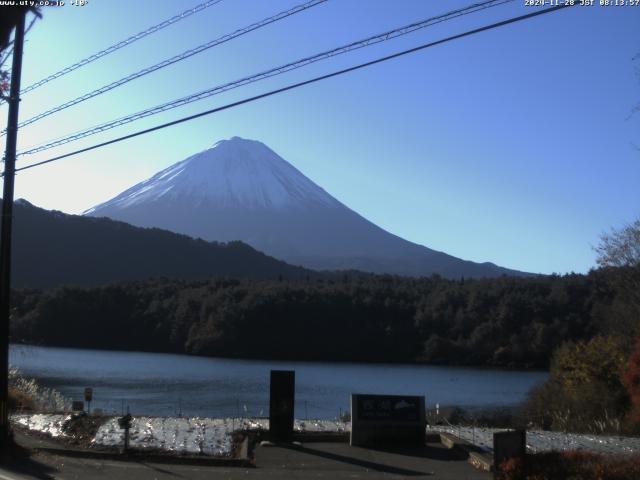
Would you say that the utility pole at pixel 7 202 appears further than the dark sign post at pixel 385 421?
No

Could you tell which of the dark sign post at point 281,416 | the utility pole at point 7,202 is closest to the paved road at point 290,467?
the dark sign post at point 281,416

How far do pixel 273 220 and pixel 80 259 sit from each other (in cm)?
6947

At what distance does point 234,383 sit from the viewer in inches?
1510

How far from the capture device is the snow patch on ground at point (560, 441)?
576 inches

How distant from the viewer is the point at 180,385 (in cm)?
3728

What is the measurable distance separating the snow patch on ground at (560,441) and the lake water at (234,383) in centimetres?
886

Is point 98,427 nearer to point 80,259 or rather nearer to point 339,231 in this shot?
point 80,259

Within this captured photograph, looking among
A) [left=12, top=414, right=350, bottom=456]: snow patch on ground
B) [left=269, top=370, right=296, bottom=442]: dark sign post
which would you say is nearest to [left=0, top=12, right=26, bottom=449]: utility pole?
[left=12, top=414, right=350, bottom=456]: snow patch on ground

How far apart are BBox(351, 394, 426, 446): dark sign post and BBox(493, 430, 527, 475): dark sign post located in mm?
3817

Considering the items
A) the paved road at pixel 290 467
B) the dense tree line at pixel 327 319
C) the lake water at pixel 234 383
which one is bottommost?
the lake water at pixel 234 383

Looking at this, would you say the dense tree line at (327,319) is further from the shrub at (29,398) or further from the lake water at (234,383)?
the shrub at (29,398)

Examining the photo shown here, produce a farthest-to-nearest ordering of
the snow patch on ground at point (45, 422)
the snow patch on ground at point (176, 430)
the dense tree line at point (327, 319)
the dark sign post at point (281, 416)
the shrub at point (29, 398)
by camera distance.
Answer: the dense tree line at point (327, 319) → the shrub at point (29, 398) → the snow patch on ground at point (45, 422) → the dark sign post at point (281, 416) → the snow patch on ground at point (176, 430)

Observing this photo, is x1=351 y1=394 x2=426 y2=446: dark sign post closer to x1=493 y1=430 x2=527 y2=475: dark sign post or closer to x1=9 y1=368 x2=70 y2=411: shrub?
x1=493 y1=430 x2=527 y2=475: dark sign post

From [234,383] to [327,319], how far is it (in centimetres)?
2864
